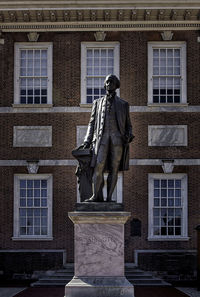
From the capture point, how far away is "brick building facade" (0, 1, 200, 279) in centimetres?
1777

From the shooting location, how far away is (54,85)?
1834cm

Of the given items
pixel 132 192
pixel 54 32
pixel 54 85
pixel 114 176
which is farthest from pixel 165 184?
pixel 114 176

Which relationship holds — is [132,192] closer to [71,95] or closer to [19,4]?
[71,95]

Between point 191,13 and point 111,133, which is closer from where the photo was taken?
point 111,133

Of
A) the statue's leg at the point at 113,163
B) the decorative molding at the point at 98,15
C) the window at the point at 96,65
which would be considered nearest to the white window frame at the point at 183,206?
the window at the point at 96,65

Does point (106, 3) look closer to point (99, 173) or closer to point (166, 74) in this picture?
point (166, 74)

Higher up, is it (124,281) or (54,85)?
(54,85)

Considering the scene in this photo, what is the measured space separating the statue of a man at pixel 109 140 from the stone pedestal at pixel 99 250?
47 cm

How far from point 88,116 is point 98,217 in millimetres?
8211

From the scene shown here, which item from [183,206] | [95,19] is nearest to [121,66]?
[95,19]

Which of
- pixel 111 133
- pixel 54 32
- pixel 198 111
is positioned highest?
pixel 54 32

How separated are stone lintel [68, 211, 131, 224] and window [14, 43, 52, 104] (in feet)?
28.5

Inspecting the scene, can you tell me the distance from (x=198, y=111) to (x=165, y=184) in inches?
105

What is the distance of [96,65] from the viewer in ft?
60.2
